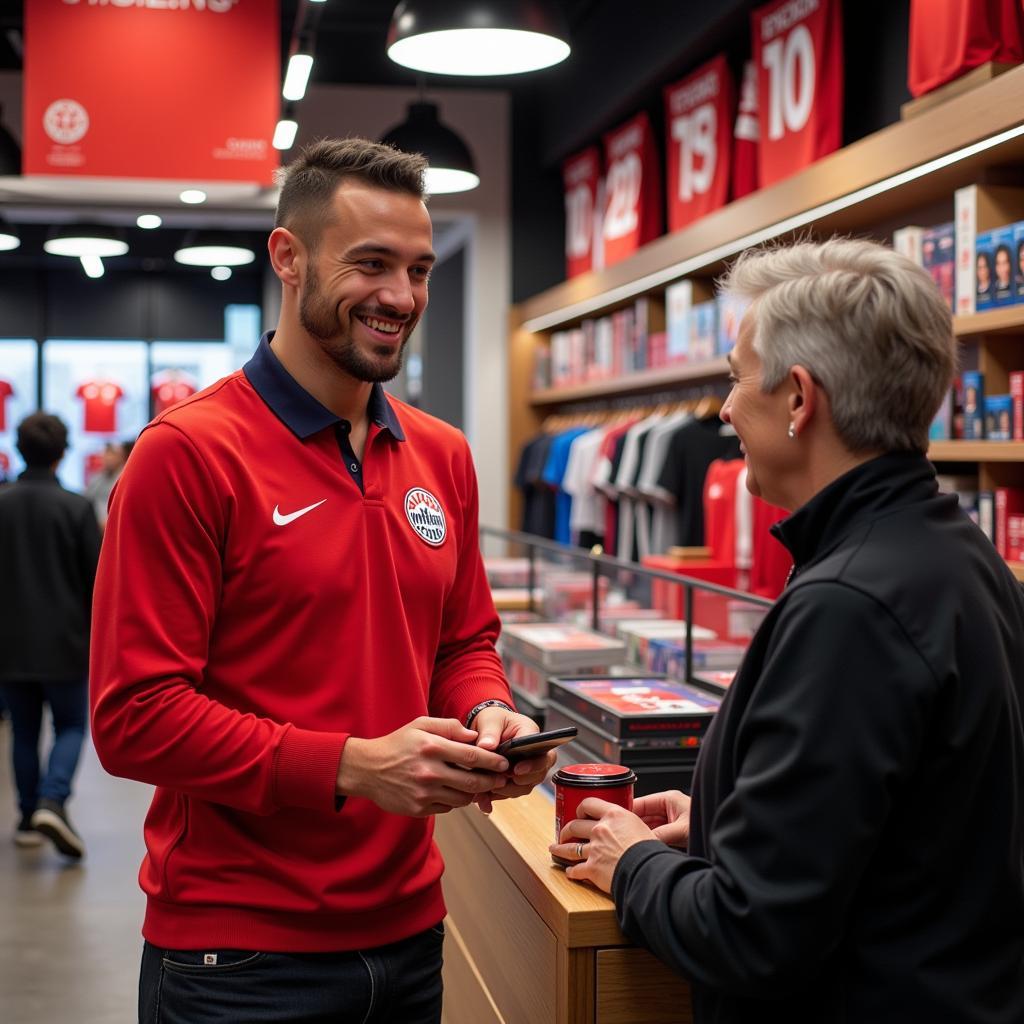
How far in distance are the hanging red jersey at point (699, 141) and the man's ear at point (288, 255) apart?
5332 millimetres

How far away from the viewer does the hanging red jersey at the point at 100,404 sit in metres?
16.9

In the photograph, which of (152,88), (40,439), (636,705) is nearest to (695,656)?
(636,705)

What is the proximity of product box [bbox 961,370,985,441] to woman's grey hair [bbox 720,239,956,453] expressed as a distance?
10.5 feet

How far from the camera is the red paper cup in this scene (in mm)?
1767

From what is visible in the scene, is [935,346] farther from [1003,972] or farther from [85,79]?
Result: [85,79]

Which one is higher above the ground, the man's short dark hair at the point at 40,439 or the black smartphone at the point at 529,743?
the man's short dark hair at the point at 40,439

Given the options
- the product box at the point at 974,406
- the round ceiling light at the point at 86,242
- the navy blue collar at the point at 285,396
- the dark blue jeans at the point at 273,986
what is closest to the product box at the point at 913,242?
the product box at the point at 974,406

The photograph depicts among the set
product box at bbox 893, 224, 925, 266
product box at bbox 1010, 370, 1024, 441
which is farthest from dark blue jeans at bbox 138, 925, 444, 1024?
product box at bbox 893, 224, 925, 266

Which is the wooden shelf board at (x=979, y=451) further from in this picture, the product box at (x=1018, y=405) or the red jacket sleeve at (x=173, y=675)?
the red jacket sleeve at (x=173, y=675)

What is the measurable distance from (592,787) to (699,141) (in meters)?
5.89

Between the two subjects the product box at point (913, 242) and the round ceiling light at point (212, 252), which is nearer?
the product box at point (913, 242)

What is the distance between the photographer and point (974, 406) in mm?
4422

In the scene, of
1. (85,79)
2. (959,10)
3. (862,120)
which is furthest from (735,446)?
(85,79)

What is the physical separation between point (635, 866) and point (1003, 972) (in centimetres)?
42
